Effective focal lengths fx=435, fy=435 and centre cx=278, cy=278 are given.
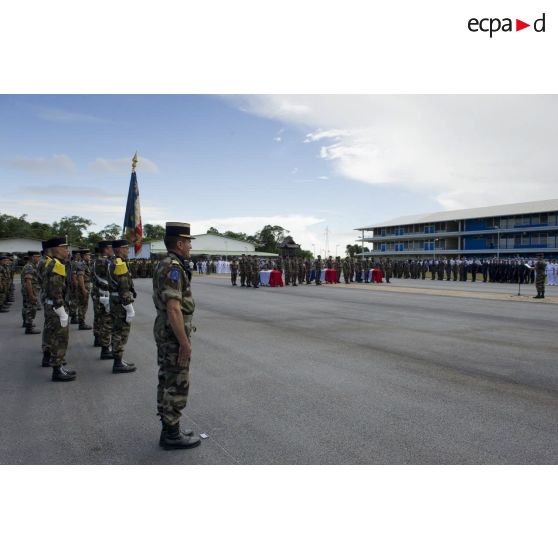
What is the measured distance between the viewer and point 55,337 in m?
6.02

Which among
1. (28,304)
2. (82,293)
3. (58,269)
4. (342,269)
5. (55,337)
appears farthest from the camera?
(342,269)

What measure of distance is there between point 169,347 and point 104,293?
4248mm

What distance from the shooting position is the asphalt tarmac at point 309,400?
3.69m

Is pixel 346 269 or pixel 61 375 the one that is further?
pixel 346 269

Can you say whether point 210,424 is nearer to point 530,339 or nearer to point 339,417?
point 339,417

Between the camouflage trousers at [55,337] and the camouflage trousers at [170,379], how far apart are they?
110 inches

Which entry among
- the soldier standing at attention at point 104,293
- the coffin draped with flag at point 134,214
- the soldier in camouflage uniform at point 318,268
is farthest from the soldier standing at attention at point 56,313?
the soldier in camouflage uniform at point 318,268

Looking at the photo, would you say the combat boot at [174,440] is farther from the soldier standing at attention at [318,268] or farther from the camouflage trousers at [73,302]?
→ the soldier standing at attention at [318,268]

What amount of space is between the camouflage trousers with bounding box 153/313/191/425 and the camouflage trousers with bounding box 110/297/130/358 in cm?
295

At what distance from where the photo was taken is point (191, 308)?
3947 mm

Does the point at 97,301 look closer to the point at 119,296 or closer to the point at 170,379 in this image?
the point at 119,296

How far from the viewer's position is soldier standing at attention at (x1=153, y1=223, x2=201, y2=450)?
372 cm

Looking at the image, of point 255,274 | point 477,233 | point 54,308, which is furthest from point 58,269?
point 477,233

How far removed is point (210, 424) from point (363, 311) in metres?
9.87
